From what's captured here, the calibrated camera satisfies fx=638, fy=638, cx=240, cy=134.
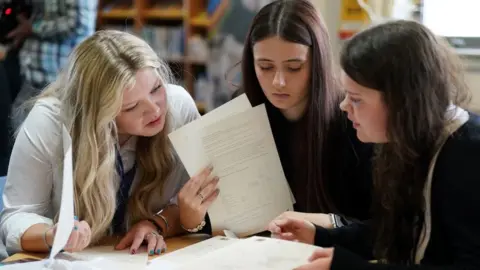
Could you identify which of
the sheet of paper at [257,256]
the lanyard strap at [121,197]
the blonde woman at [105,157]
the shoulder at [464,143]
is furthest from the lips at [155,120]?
the shoulder at [464,143]

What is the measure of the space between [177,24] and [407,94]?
10.8 ft

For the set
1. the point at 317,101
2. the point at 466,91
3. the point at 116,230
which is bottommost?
the point at 116,230

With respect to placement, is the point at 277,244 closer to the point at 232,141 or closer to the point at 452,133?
the point at 232,141

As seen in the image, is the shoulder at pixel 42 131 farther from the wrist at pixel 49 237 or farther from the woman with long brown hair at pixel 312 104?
the woman with long brown hair at pixel 312 104

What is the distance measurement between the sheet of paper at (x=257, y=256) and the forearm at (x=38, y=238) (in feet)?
→ 0.97

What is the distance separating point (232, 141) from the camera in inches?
57.1

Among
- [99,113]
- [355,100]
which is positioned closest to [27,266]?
[99,113]

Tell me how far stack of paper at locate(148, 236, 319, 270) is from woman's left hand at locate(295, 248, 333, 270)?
58 mm

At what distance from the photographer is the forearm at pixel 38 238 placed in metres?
1.32

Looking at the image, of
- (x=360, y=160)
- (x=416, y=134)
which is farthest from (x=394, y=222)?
(x=360, y=160)

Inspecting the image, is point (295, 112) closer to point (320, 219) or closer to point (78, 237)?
point (320, 219)

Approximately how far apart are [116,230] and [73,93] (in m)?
0.33

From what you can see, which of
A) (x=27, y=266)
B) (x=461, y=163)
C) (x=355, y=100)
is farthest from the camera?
(x=27, y=266)

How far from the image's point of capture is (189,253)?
52.6 inches
